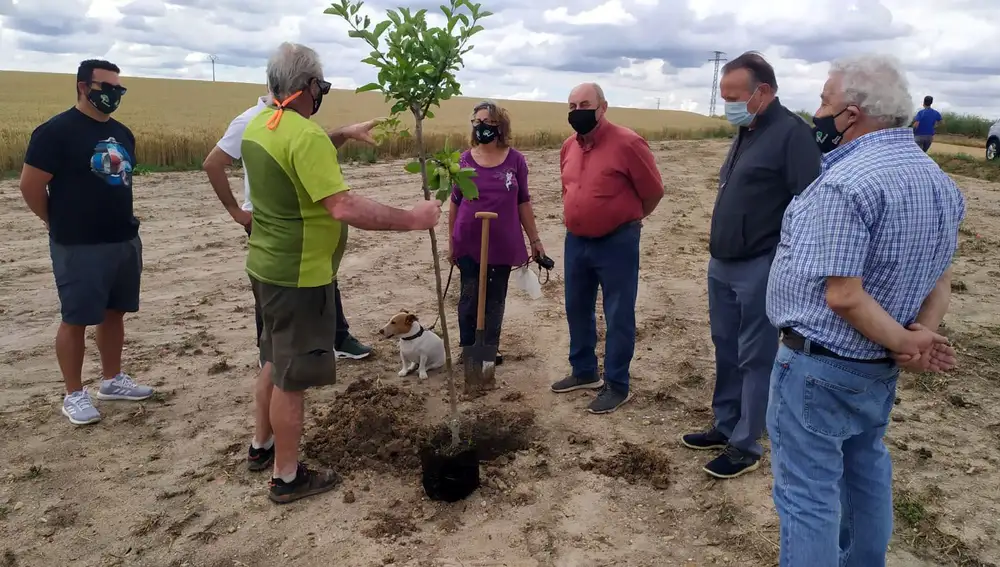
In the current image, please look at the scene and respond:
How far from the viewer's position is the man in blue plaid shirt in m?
2.10

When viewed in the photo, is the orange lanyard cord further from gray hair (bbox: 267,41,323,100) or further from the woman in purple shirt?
the woman in purple shirt

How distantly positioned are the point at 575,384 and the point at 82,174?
11.7 feet

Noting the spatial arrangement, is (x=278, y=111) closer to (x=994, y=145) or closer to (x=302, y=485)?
(x=302, y=485)

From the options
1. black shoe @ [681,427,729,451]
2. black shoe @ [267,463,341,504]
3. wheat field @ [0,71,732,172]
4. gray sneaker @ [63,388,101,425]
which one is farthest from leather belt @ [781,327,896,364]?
gray sneaker @ [63,388,101,425]

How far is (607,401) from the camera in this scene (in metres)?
4.70

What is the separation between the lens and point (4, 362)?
208 inches

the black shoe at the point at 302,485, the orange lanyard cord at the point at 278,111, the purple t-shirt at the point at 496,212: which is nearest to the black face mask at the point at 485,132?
the purple t-shirt at the point at 496,212

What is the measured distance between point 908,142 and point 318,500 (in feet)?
10.3

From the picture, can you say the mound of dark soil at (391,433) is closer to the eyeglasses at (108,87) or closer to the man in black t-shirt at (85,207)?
the man in black t-shirt at (85,207)

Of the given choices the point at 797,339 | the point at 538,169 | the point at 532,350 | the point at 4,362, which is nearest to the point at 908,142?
the point at 797,339

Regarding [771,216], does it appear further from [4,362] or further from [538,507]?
[4,362]

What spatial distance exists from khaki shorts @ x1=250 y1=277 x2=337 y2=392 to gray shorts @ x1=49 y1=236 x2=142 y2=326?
4.97 feet

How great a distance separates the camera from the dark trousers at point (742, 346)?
3578mm

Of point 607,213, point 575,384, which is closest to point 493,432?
point 575,384
